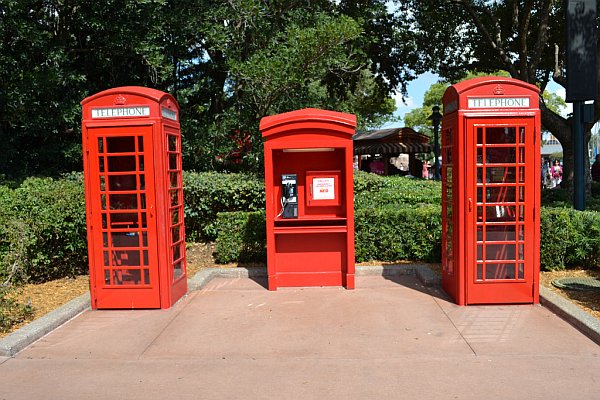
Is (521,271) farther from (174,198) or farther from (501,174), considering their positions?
(174,198)

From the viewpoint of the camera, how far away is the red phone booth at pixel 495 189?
6.04m

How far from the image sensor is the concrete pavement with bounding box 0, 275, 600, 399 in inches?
165

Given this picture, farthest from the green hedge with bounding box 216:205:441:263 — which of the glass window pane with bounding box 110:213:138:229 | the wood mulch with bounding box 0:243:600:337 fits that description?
the glass window pane with bounding box 110:213:138:229

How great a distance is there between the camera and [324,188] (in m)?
7.44

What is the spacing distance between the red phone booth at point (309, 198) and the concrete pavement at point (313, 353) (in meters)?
0.65

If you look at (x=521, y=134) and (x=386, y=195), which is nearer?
(x=521, y=134)

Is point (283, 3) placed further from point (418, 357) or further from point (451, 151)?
point (418, 357)

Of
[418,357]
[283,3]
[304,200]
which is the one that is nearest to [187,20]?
[283,3]

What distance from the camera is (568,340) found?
16.9ft

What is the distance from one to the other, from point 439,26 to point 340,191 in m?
11.8

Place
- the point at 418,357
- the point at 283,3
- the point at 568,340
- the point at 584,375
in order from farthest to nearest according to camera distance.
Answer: the point at 283,3, the point at 568,340, the point at 418,357, the point at 584,375

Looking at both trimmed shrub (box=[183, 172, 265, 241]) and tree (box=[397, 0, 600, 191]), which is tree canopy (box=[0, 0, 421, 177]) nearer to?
trimmed shrub (box=[183, 172, 265, 241])

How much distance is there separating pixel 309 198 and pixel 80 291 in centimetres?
340

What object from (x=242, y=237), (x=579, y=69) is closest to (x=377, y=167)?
(x=579, y=69)
